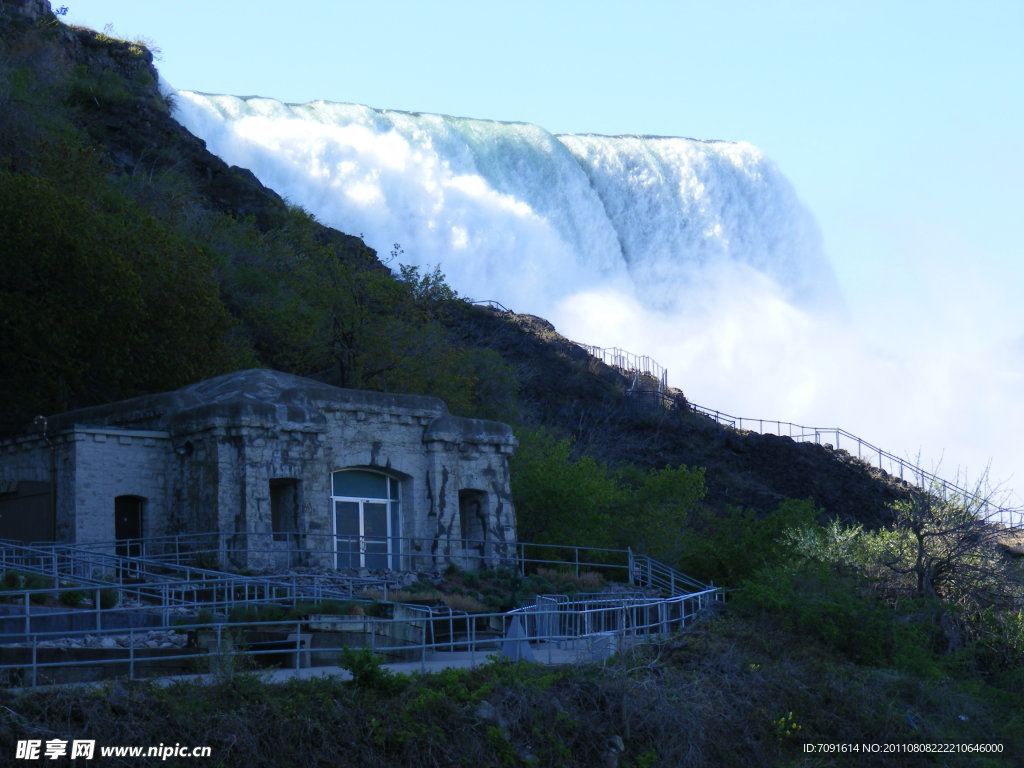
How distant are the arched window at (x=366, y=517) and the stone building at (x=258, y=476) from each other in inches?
1.0

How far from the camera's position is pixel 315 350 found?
42.9 meters

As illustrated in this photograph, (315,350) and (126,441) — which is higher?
(315,350)

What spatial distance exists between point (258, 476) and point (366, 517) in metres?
3.24

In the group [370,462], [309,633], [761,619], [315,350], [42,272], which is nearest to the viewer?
[309,633]

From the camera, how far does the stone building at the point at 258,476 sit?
90.4 ft

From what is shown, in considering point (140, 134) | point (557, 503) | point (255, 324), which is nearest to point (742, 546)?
point (557, 503)

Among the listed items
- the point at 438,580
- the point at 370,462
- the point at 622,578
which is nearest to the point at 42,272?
the point at 370,462

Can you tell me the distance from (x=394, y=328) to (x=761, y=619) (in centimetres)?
2106

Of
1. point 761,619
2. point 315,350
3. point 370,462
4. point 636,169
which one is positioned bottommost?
point 761,619

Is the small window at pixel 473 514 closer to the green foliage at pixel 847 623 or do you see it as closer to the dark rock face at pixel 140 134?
the green foliage at pixel 847 623

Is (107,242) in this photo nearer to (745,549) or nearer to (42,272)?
(42,272)

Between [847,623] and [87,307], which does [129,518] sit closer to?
[87,307]

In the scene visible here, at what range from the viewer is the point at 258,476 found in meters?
27.7

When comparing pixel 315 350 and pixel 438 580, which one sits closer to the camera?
pixel 438 580
